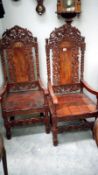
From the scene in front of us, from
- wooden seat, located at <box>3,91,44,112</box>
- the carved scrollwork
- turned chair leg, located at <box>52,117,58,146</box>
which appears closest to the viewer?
turned chair leg, located at <box>52,117,58,146</box>

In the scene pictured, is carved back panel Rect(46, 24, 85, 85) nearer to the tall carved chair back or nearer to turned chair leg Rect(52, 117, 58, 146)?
the tall carved chair back

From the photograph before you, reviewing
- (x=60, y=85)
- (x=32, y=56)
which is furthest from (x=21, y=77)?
(x=60, y=85)

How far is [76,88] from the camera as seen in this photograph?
2504 millimetres

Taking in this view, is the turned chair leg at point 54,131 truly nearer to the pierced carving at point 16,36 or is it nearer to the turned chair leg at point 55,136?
the turned chair leg at point 55,136

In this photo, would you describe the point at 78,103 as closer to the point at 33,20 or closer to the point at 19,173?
the point at 19,173

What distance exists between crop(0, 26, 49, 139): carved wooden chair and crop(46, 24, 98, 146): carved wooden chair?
0.61 feet

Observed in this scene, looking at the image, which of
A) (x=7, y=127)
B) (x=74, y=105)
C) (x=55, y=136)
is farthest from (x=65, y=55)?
(x=7, y=127)

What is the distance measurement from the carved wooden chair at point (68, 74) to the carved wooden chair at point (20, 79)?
19cm

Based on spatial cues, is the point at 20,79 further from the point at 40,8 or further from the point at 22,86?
the point at 40,8

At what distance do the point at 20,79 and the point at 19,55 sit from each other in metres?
0.31

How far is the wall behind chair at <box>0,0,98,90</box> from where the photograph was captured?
2.29 m

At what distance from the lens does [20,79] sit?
2436mm

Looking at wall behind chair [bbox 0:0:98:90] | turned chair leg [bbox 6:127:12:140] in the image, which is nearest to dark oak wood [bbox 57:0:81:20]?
wall behind chair [bbox 0:0:98:90]

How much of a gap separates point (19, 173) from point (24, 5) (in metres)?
1.89
